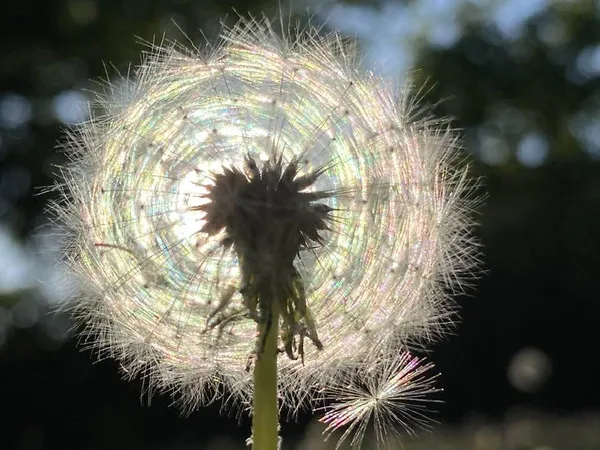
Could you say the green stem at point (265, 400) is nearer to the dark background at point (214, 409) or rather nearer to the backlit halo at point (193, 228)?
the backlit halo at point (193, 228)

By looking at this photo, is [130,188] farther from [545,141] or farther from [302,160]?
[545,141]

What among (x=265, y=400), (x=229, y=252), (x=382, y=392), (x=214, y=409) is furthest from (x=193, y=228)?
(x=214, y=409)

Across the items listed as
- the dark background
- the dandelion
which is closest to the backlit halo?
the dandelion

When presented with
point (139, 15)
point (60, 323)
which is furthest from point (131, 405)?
point (139, 15)

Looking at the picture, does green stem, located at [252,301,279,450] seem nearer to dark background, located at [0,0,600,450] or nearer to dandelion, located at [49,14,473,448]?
dandelion, located at [49,14,473,448]

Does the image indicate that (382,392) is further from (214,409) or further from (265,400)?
(214,409)
